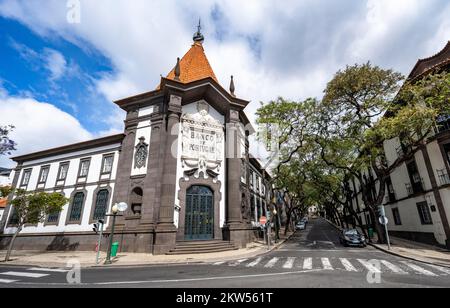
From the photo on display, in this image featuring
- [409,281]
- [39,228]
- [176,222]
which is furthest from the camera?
[39,228]

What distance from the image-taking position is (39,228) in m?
20.0

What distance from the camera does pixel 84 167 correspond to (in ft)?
69.4

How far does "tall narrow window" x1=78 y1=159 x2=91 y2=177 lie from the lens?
20778mm

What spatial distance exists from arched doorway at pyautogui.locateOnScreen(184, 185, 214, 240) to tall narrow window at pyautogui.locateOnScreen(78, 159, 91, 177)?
11063 mm

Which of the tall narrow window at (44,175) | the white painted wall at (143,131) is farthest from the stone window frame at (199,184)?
the tall narrow window at (44,175)

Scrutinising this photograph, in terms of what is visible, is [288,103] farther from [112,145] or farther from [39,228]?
[39,228]

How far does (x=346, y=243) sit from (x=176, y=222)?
1484 cm

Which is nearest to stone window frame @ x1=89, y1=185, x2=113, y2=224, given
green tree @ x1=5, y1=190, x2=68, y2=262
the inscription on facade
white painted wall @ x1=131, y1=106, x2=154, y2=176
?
white painted wall @ x1=131, y1=106, x2=154, y2=176

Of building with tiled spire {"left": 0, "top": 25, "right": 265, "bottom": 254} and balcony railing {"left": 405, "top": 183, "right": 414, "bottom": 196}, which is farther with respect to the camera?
balcony railing {"left": 405, "top": 183, "right": 414, "bottom": 196}

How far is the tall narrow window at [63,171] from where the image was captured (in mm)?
21578

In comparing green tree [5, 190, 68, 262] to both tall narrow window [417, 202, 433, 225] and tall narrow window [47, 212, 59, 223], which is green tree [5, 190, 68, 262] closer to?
tall narrow window [47, 212, 59, 223]

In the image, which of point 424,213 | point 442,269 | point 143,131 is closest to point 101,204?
point 143,131

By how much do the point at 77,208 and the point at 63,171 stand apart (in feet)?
16.5
